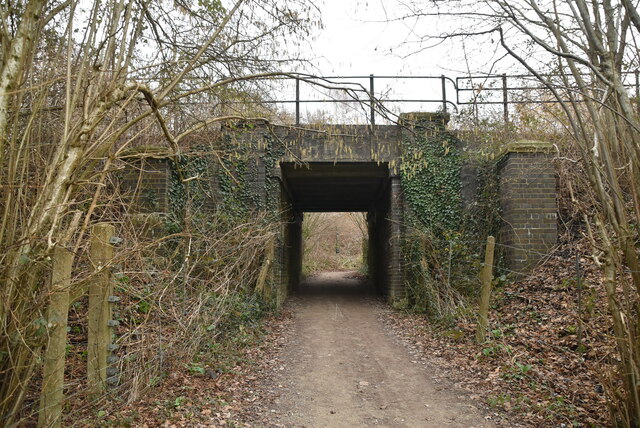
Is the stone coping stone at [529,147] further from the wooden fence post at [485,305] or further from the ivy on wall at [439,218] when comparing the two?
the wooden fence post at [485,305]

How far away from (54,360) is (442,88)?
9.76 m

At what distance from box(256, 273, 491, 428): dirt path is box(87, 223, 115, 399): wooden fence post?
1.81m

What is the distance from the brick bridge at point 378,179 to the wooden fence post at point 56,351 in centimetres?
316

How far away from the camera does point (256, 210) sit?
10.6 meters

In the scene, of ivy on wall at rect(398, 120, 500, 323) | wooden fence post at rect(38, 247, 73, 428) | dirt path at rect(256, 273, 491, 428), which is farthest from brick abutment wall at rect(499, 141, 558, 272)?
wooden fence post at rect(38, 247, 73, 428)

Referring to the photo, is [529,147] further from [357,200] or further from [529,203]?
[357,200]

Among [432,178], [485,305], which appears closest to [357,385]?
[485,305]

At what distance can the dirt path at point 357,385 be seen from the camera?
4820 mm

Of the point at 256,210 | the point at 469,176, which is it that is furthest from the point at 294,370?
the point at 469,176

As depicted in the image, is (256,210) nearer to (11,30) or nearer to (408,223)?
(408,223)

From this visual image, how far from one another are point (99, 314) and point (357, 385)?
3236mm

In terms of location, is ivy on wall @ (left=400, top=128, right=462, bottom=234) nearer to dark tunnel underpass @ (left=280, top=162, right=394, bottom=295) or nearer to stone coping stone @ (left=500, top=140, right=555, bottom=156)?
dark tunnel underpass @ (left=280, top=162, right=394, bottom=295)

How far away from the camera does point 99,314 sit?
4.56 m

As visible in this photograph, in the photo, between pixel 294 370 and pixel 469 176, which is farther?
pixel 469 176
